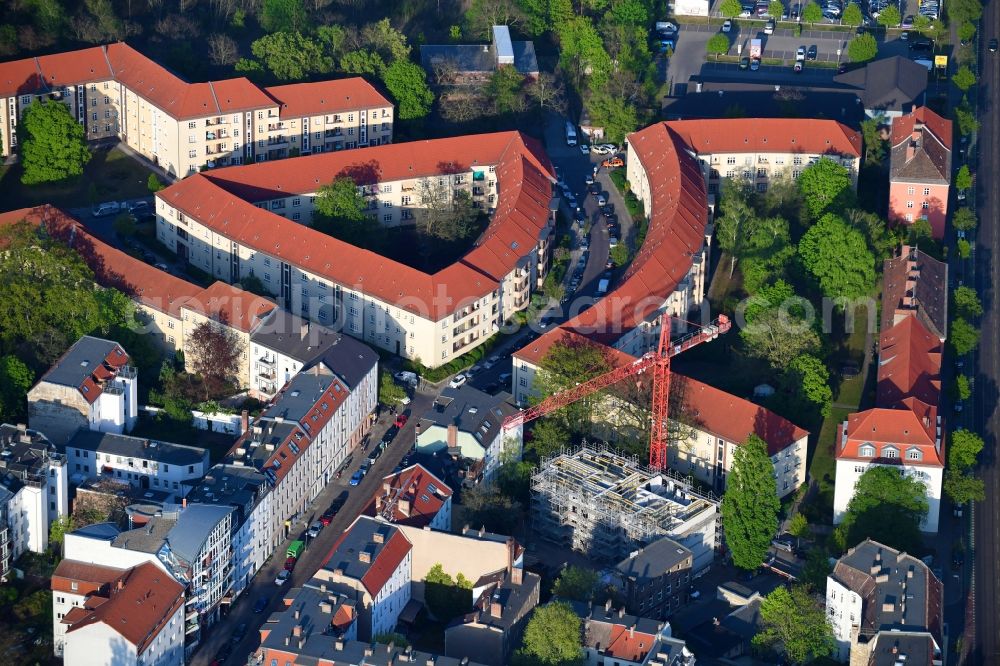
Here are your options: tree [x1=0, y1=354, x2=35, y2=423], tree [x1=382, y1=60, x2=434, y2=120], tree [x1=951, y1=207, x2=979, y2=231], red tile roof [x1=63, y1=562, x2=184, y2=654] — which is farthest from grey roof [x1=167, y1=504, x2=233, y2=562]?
tree [x1=951, y1=207, x2=979, y2=231]

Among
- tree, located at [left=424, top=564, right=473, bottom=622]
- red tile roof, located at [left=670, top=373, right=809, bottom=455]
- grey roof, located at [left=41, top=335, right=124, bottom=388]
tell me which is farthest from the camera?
red tile roof, located at [left=670, top=373, right=809, bottom=455]

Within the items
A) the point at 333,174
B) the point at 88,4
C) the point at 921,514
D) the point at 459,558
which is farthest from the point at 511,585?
the point at 88,4

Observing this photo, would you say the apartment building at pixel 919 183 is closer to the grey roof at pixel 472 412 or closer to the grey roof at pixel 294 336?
the grey roof at pixel 472 412

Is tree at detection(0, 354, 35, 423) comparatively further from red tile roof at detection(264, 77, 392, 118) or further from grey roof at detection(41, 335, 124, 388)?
red tile roof at detection(264, 77, 392, 118)

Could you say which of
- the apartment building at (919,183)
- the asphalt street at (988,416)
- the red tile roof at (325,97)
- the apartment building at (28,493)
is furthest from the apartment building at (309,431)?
the apartment building at (919,183)

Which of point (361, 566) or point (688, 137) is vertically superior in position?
point (688, 137)

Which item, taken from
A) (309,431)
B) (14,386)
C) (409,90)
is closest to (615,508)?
(309,431)

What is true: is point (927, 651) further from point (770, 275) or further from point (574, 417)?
point (770, 275)
